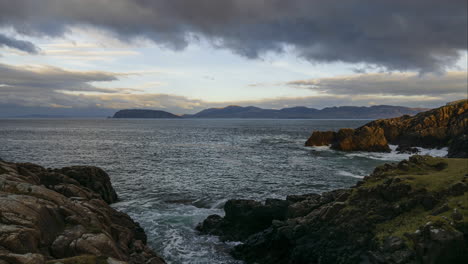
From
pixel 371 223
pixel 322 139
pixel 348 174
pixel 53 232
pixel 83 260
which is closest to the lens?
pixel 83 260

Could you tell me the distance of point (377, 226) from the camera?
17578 mm

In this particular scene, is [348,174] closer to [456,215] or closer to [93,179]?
[456,215]

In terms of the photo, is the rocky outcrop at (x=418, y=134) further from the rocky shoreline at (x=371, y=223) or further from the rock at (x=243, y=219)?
the rock at (x=243, y=219)

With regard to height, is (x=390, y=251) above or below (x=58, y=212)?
below

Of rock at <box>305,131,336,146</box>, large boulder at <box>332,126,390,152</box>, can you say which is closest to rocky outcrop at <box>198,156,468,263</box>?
large boulder at <box>332,126,390,152</box>

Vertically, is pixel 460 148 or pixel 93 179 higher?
pixel 460 148

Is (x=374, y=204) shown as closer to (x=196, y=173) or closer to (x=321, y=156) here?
(x=196, y=173)

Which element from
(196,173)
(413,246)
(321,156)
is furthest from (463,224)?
(321,156)

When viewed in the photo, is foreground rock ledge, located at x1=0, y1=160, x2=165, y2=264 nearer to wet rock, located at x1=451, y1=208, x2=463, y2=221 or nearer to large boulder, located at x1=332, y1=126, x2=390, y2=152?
wet rock, located at x1=451, y1=208, x2=463, y2=221

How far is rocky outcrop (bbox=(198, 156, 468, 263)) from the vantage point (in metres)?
14.8

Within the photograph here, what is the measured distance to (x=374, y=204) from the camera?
19.4 m

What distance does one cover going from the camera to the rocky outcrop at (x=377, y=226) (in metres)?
14.8

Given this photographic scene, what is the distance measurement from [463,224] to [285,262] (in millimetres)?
10461

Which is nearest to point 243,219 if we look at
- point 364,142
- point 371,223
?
point 371,223
